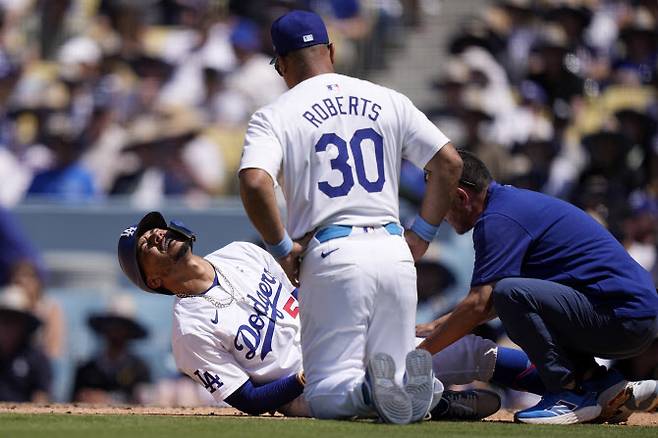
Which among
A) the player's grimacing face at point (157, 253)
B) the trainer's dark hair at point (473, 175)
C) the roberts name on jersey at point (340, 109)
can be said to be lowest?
the player's grimacing face at point (157, 253)

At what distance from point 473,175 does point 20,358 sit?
638 cm

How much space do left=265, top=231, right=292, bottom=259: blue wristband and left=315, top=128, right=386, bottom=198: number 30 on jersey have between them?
0.28 meters

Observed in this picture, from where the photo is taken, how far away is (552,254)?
684 centimetres

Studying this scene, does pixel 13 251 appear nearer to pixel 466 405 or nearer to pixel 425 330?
pixel 425 330

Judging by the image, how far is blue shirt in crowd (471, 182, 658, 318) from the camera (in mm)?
6723

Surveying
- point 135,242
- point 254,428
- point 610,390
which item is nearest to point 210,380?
point 135,242

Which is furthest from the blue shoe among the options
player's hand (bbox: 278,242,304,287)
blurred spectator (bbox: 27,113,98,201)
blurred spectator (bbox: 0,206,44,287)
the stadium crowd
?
blurred spectator (bbox: 27,113,98,201)

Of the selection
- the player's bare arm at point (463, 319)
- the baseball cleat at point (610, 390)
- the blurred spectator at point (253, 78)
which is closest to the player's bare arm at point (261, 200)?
the player's bare arm at point (463, 319)

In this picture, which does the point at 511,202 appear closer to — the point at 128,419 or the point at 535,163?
the point at 128,419

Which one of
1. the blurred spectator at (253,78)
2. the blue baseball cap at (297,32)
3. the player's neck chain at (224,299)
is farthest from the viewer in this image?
the blurred spectator at (253,78)

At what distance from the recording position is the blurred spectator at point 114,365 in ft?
38.4

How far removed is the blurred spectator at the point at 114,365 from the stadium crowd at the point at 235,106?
22 mm

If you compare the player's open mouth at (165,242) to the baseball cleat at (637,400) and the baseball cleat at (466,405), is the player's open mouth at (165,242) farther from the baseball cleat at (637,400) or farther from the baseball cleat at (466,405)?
the baseball cleat at (637,400)

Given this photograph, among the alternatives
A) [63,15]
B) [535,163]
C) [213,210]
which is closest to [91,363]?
[213,210]
